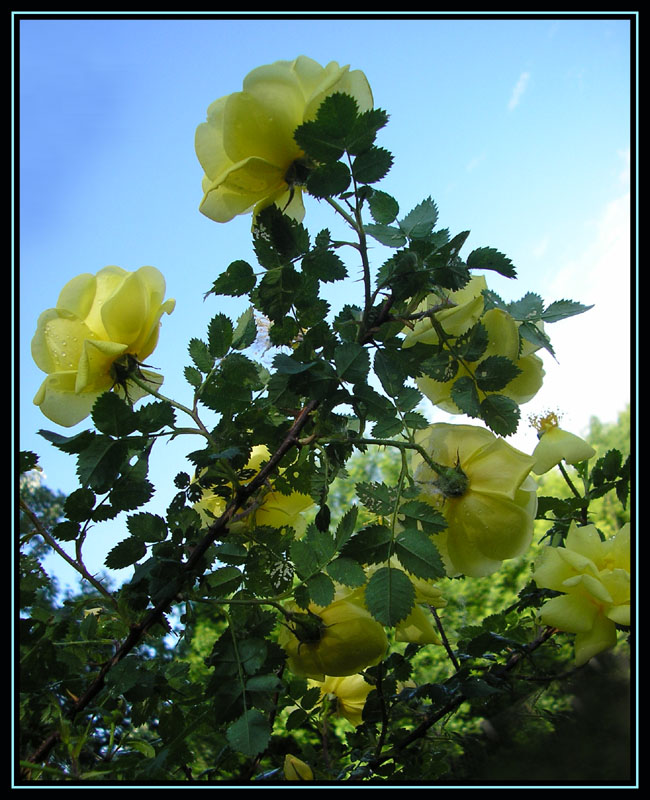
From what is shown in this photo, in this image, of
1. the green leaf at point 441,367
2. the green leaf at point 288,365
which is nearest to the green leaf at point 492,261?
the green leaf at point 441,367

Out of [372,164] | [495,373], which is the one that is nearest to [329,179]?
[372,164]

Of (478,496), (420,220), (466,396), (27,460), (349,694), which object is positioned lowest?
(349,694)

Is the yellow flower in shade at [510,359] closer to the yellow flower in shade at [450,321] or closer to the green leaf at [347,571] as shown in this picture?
the yellow flower in shade at [450,321]

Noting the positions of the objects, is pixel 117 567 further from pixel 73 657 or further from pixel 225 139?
pixel 225 139

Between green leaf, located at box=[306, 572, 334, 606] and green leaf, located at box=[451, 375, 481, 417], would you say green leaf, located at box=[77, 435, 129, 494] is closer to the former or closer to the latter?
green leaf, located at box=[306, 572, 334, 606]

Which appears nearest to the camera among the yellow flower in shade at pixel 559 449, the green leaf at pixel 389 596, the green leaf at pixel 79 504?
the green leaf at pixel 389 596

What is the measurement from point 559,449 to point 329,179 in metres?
0.60

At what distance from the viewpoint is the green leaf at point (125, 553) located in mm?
811

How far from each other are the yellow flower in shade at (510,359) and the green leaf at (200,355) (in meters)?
0.29

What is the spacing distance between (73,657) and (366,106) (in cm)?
83

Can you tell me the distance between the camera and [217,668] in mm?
725

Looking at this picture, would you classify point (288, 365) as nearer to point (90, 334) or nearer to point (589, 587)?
point (90, 334)

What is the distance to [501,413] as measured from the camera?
728mm
